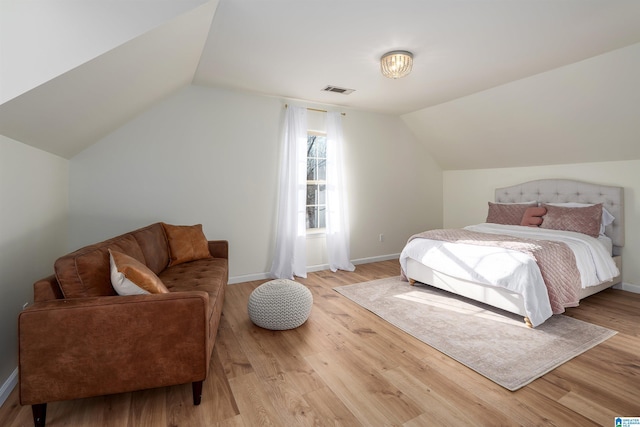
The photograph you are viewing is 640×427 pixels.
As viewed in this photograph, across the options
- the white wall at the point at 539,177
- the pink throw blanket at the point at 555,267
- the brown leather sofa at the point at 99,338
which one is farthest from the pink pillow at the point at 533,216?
the brown leather sofa at the point at 99,338

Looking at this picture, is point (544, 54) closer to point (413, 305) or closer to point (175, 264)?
point (413, 305)

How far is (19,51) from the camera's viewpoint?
1450 millimetres

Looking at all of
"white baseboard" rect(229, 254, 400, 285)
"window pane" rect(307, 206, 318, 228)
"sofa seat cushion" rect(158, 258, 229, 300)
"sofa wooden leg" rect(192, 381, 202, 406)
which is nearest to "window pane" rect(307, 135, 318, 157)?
"window pane" rect(307, 206, 318, 228)

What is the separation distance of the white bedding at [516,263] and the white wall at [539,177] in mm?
433

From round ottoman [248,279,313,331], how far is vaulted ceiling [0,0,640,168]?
1.95 metres

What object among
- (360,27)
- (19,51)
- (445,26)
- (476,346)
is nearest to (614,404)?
(476,346)

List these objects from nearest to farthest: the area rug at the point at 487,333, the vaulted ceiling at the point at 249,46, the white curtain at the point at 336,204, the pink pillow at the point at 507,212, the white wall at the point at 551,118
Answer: the vaulted ceiling at the point at 249,46, the area rug at the point at 487,333, the white wall at the point at 551,118, the pink pillow at the point at 507,212, the white curtain at the point at 336,204

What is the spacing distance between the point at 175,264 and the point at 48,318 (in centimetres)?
154

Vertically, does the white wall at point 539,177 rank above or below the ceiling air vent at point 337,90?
below

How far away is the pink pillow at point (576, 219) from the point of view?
3.43m

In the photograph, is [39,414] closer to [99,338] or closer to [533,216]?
[99,338]

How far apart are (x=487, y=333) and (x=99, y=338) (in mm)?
2682

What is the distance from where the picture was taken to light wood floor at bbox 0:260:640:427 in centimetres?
157

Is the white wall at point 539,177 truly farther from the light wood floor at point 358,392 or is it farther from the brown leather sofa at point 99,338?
the brown leather sofa at point 99,338
